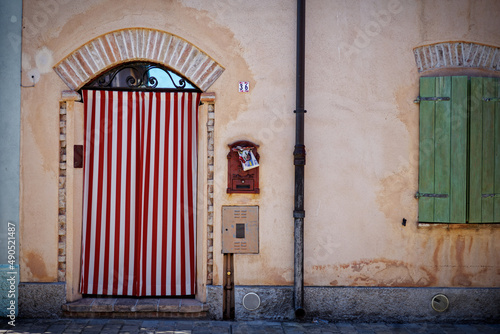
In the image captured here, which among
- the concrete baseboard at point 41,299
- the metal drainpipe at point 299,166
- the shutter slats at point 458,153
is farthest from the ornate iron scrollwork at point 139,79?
the shutter slats at point 458,153

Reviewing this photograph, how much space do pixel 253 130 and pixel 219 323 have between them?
7.63 ft

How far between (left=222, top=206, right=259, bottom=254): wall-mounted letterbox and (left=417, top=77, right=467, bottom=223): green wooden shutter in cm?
205

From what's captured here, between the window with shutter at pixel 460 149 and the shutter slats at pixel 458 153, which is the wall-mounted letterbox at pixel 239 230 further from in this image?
the shutter slats at pixel 458 153

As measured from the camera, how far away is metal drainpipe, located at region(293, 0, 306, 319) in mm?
5016

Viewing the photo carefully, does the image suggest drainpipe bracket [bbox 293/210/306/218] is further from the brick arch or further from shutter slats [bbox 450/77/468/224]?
the brick arch

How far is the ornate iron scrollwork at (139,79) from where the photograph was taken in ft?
17.1

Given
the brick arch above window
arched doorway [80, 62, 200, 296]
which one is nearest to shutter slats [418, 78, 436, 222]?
the brick arch above window

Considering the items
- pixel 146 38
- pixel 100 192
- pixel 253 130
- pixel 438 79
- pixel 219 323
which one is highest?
pixel 146 38

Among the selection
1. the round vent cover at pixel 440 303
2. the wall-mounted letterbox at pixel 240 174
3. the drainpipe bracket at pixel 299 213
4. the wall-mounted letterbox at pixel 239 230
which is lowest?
the round vent cover at pixel 440 303

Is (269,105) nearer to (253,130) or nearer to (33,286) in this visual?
(253,130)

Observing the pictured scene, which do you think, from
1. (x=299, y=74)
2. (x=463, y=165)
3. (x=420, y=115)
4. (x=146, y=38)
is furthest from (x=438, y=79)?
(x=146, y=38)

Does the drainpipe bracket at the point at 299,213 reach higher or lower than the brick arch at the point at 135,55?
lower

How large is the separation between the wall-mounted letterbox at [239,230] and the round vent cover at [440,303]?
7.24ft

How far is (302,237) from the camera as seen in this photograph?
5051 millimetres
